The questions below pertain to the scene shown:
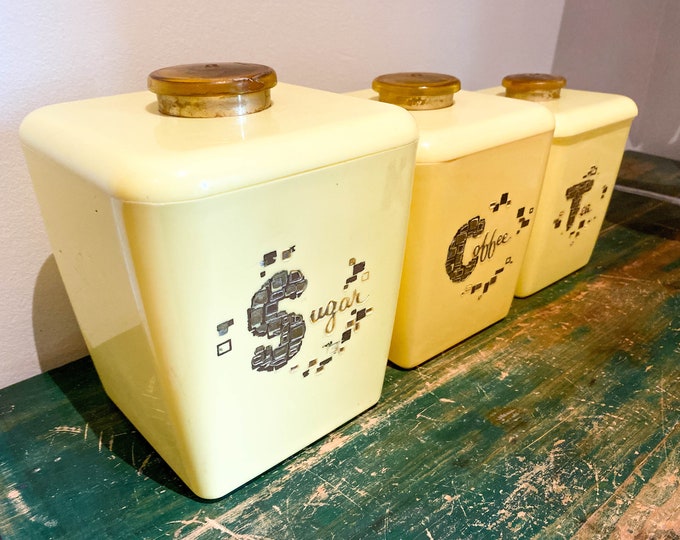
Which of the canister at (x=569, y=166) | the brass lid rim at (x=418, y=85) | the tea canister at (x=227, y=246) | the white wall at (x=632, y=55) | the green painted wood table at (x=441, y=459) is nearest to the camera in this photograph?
the tea canister at (x=227, y=246)

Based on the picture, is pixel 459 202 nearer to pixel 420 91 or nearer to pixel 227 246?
pixel 420 91

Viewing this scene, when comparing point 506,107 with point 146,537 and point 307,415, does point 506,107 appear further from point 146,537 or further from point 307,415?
point 146,537

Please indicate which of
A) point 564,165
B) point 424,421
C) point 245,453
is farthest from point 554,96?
point 245,453

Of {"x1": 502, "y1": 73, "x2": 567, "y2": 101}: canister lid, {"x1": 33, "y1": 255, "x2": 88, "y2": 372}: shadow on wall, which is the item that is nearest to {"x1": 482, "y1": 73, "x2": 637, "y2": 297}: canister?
{"x1": 502, "y1": 73, "x2": 567, "y2": 101}: canister lid

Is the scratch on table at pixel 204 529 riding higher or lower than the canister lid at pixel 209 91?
lower

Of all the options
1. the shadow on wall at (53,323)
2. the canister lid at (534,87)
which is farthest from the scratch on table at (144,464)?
the canister lid at (534,87)

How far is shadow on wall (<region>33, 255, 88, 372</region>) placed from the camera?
60 cm

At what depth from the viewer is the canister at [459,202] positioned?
53 cm

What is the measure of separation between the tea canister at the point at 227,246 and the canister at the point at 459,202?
0.05m

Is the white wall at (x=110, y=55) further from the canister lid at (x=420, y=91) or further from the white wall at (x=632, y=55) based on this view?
the white wall at (x=632, y=55)

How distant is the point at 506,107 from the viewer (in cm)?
59

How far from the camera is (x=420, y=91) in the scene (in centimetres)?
57

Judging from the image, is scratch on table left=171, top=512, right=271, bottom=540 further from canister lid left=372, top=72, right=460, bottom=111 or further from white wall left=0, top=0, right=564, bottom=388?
canister lid left=372, top=72, right=460, bottom=111

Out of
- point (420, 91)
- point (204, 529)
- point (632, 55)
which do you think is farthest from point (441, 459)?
point (632, 55)
